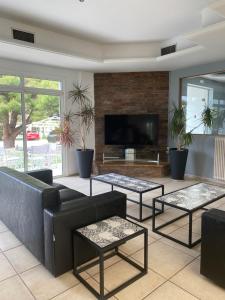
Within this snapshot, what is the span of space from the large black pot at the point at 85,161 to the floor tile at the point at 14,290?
11.0 ft

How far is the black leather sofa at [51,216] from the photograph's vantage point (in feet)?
6.32

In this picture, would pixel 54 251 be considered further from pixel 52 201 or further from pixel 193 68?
pixel 193 68

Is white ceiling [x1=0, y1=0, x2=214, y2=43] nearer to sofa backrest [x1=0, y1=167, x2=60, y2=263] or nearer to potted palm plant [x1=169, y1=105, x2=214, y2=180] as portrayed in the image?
potted palm plant [x1=169, y1=105, x2=214, y2=180]

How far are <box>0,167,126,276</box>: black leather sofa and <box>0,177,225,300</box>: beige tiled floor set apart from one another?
0.37 feet

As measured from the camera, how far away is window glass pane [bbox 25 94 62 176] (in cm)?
497

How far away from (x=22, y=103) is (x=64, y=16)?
6.71ft

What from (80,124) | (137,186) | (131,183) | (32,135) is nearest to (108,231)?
(137,186)

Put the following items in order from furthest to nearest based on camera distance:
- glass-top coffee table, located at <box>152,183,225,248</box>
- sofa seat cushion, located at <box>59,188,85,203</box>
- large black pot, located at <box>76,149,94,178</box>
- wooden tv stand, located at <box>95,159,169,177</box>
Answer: wooden tv stand, located at <box>95,159,169,177</box>
large black pot, located at <box>76,149,94,178</box>
sofa seat cushion, located at <box>59,188,85,203</box>
glass-top coffee table, located at <box>152,183,225,248</box>

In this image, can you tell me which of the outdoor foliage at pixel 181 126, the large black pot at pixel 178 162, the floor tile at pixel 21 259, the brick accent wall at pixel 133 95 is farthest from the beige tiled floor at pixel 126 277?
the brick accent wall at pixel 133 95

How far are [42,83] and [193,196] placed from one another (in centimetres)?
388

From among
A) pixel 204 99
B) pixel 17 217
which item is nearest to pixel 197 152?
pixel 204 99

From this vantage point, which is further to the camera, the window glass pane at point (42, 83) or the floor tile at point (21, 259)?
the window glass pane at point (42, 83)

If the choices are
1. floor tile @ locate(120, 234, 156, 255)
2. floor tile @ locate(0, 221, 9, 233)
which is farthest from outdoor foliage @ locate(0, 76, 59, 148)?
floor tile @ locate(120, 234, 156, 255)

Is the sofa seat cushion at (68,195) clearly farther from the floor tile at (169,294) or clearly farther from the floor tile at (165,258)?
the floor tile at (169,294)
